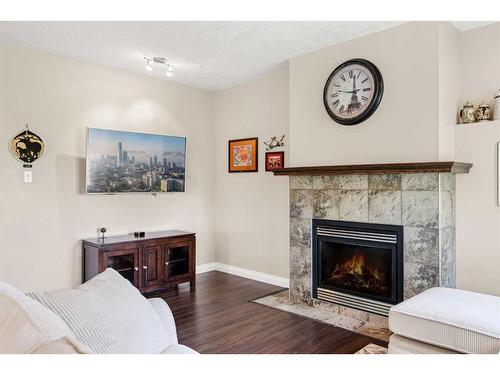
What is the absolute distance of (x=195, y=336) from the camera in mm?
3010

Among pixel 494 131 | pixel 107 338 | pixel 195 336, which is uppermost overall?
pixel 494 131

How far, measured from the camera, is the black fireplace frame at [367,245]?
3.13 m

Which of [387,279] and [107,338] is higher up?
[107,338]

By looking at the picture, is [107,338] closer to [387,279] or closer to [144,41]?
[387,279]

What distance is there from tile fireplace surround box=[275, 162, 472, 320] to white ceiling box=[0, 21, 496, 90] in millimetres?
1202

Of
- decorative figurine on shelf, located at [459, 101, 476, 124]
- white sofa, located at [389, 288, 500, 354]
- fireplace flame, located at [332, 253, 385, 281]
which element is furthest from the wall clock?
white sofa, located at [389, 288, 500, 354]

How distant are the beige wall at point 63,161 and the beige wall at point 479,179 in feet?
10.7

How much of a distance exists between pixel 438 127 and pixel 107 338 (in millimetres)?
2777

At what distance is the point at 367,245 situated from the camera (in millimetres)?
3330

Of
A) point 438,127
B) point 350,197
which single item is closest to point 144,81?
point 350,197

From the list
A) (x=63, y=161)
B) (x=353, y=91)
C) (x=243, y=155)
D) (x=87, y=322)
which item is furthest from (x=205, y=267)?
(x=87, y=322)

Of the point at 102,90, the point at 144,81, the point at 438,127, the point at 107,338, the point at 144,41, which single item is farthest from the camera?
the point at 144,81

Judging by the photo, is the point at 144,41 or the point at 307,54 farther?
the point at 307,54

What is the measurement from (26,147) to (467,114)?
4046mm
